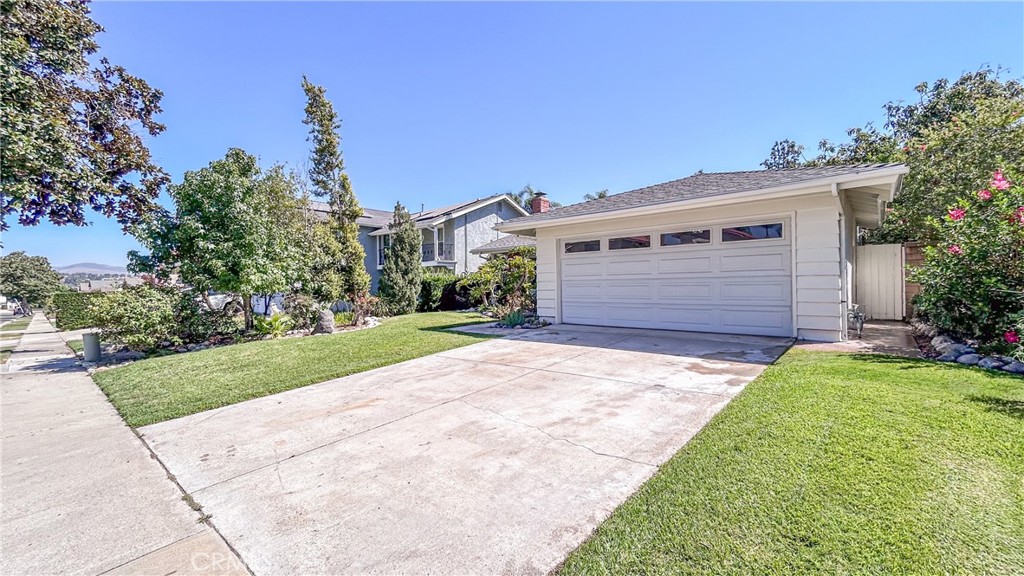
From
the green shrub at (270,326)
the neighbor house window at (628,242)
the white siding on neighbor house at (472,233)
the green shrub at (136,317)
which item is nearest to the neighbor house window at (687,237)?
the neighbor house window at (628,242)

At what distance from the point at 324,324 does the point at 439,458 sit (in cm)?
928

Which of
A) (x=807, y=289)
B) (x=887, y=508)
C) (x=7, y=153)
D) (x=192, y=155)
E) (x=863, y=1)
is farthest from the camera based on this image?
(x=192, y=155)

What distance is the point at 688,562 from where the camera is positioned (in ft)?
5.90

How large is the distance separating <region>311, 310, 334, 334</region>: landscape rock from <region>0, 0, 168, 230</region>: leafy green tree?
469 centimetres

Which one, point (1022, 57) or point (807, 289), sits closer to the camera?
point (807, 289)

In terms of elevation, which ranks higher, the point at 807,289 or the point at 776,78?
the point at 776,78

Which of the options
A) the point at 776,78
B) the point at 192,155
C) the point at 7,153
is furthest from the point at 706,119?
the point at 7,153

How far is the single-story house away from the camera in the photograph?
6738 millimetres

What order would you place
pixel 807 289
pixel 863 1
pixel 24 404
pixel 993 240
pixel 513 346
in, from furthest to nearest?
pixel 863 1 < pixel 513 346 < pixel 807 289 < pixel 993 240 < pixel 24 404

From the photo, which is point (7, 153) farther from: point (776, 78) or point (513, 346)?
point (776, 78)

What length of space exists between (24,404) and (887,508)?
29.1 ft

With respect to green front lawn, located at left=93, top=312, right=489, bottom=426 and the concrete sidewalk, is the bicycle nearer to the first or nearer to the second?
green front lawn, located at left=93, top=312, right=489, bottom=426

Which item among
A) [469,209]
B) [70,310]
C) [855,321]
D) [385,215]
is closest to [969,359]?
[855,321]

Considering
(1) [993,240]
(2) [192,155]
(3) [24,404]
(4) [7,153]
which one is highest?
(2) [192,155]
